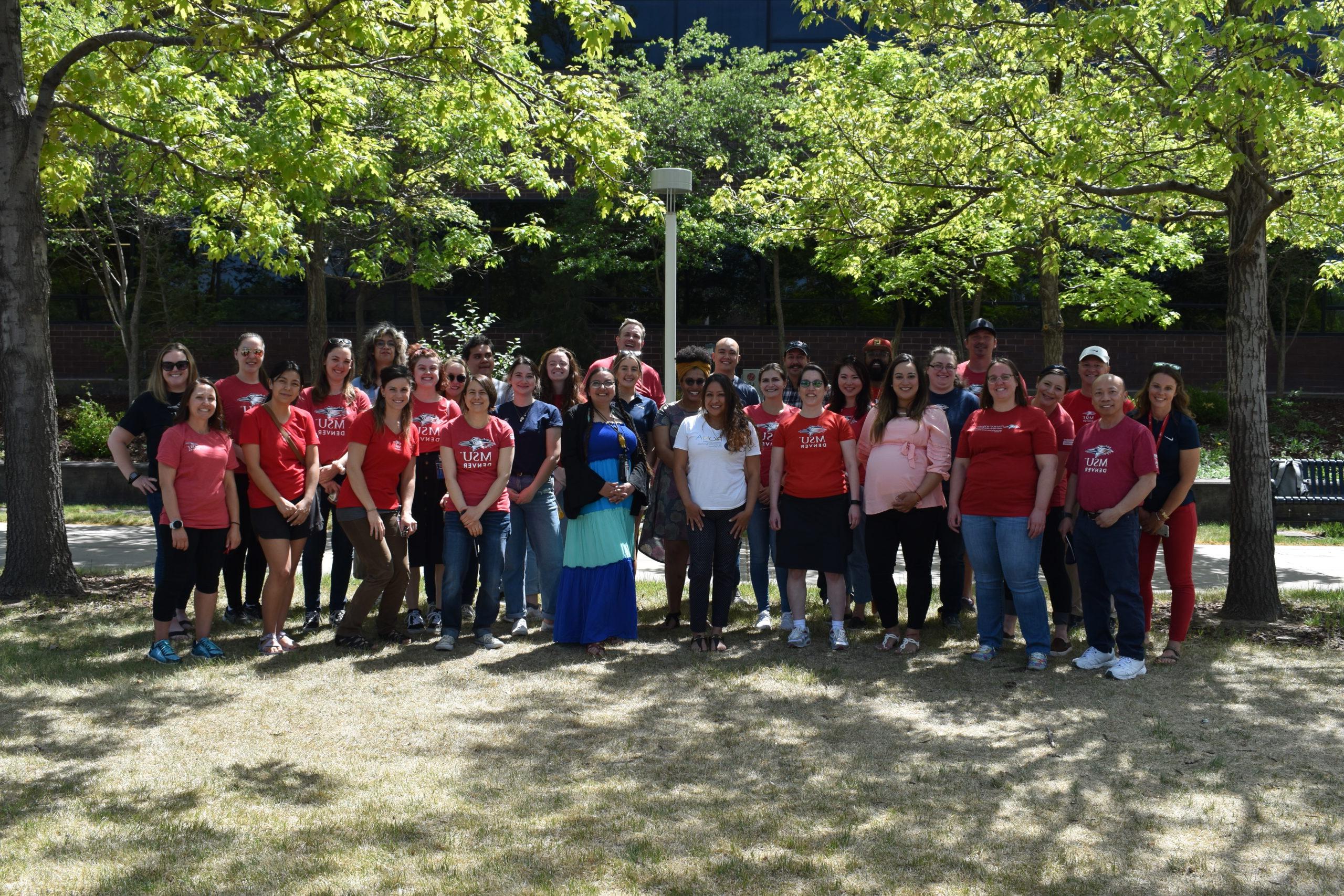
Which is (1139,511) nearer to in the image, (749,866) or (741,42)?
(749,866)

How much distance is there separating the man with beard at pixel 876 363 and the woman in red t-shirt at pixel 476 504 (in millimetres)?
2643

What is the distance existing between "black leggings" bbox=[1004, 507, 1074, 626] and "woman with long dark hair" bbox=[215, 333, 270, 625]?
504 cm

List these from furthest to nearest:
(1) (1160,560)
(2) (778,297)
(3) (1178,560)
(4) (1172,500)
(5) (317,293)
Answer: (2) (778,297) → (5) (317,293) → (1) (1160,560) → (3) (1178,560) → (4) (1172,500)

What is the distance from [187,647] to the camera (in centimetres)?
729

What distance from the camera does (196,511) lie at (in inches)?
271

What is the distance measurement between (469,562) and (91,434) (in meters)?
11.3

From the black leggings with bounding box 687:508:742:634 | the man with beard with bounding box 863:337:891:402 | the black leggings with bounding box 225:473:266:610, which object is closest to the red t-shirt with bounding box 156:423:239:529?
the black leggings with bounding box 225:473:266:610

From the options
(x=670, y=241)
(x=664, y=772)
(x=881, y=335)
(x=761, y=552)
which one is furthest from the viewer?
(x=881, y=335)

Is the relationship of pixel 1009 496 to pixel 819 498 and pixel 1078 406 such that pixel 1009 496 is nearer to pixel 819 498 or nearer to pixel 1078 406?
pixel 819 498

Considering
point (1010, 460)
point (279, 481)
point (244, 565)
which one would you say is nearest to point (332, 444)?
point (279, 481)

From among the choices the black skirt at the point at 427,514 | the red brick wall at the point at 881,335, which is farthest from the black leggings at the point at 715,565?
the red brick wall at the point at 881,335

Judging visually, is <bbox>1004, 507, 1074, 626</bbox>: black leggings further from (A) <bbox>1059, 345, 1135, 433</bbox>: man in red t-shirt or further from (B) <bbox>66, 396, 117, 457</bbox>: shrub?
(B) <bbox>66, 396, 117, 457</bbox>: shrub

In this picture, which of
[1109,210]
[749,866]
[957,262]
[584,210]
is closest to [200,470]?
[749,866]

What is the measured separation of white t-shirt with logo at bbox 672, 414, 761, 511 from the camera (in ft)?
24.3
